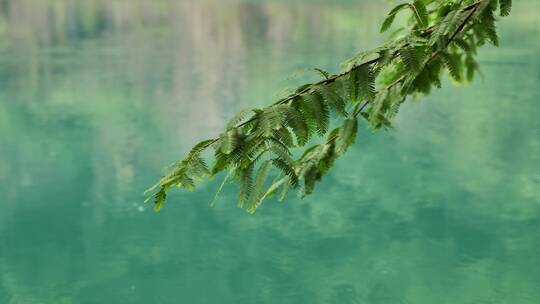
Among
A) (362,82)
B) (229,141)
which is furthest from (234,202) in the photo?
(229,141)

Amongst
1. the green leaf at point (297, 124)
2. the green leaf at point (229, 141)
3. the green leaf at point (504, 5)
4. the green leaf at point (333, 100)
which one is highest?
the green leaf at point (504, 5)

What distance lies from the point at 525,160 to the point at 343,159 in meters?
2.17

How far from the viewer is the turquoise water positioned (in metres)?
6.03

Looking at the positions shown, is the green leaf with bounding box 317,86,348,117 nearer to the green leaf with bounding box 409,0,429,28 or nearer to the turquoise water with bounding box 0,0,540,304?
the green leaf with bounding box 409,0,429,28

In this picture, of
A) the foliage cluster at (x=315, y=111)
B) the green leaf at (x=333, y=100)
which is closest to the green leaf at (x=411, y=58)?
the foliage cluster at (x=315, y=111)

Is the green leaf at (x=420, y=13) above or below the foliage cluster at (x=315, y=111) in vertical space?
above

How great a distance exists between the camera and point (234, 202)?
7.90 meters

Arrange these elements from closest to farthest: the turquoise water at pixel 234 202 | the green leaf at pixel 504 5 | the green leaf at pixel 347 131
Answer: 1. the green leaf at pixel 504 5
2. the green leaf at pixel 347 131
3. the turquoise water at pixel 234 202

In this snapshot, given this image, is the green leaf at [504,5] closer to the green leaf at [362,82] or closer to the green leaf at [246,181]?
the green leaf at [362,82]

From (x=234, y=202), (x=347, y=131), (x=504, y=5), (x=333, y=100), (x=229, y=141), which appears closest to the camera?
(x=229, y=141)

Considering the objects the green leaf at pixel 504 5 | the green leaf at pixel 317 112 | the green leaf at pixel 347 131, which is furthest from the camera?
the green leaf at pixel 347 131

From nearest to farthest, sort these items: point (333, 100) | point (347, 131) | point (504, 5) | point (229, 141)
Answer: point (229, 141)
point (333, 100)
point (504, 5)
point (347, 131)

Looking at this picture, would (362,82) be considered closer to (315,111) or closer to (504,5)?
(315,111)

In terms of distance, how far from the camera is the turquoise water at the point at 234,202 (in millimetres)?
6027
